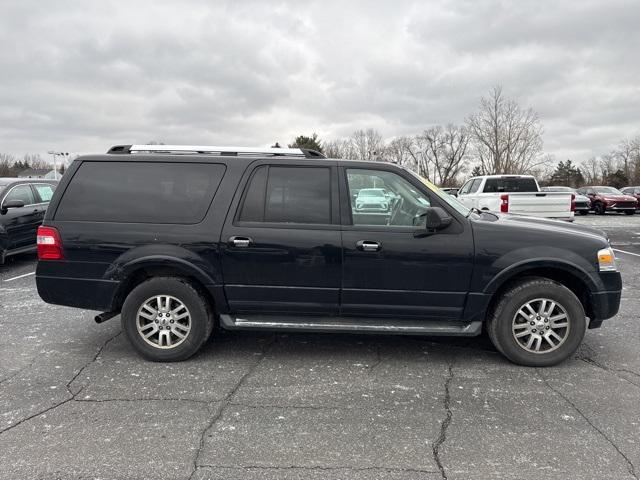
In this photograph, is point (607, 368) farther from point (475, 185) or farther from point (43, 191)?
point (475, 185)

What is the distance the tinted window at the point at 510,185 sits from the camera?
14.8m

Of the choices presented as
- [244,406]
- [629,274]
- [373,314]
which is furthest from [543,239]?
[629,274]

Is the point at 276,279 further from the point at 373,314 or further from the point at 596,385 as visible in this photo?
the point at 596,385

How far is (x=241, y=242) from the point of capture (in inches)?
160

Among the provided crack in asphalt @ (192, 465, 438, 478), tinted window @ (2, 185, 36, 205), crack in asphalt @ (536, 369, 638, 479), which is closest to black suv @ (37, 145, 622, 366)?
crack in asphalt @ (536, 369, 638, 479)

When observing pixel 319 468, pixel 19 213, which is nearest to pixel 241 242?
pixel 319 468

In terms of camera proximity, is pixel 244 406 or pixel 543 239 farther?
pixel 543 239

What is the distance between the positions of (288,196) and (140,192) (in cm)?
137

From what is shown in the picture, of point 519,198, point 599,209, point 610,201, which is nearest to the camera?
point 519,198

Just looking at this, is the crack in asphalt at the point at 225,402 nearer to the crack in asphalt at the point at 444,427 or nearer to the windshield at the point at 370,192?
the crack in asphalt at the point at 444,427

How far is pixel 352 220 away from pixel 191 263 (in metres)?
1.49

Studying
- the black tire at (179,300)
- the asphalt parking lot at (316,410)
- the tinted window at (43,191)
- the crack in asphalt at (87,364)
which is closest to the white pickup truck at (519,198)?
the asphalt parking lot at (316,410)

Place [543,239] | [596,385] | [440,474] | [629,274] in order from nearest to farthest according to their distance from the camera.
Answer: [440,474], [596,385], [543,239], [629,274]

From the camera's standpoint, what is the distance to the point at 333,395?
141 inches
